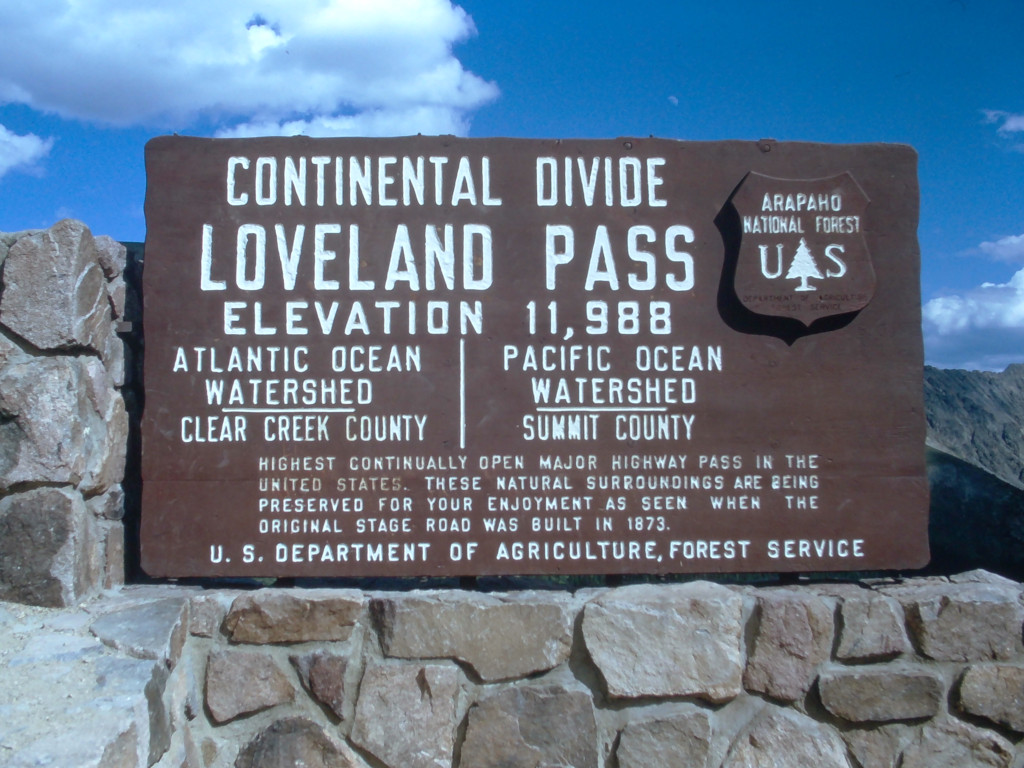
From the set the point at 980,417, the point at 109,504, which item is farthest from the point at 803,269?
the point at 980,417

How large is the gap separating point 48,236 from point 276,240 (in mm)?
769

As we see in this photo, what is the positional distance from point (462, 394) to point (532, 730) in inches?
45.6

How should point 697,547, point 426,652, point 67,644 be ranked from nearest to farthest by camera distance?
point 67,644, point 426,652, point 697,547

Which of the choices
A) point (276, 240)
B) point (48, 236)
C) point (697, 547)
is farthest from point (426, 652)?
point (48, 236)

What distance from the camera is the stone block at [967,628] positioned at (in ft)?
9.65

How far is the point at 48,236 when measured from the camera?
3.03m

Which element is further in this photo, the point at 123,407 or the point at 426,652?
the point at 123,407

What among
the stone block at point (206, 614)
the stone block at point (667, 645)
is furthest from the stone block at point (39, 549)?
the stone block at point (667, 645)

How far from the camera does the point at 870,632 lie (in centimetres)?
294

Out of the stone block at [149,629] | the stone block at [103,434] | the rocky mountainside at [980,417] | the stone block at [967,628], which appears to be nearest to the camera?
the stone block at [149,629]

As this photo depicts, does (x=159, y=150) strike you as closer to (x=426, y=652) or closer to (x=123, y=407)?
(x=123, y=407)

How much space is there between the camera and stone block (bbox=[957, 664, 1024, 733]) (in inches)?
114

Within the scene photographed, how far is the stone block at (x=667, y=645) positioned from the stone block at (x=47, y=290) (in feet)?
6.66

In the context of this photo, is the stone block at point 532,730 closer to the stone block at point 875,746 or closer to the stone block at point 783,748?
the stone block at point 783,748
